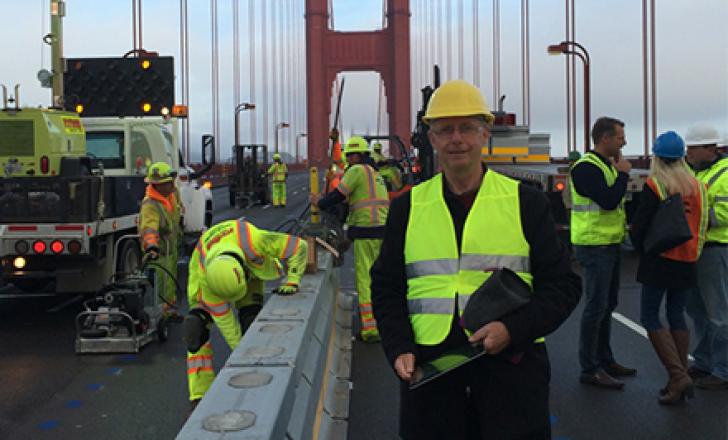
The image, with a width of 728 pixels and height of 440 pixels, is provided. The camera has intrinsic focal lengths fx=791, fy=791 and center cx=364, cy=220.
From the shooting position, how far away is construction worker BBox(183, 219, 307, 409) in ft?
14.2

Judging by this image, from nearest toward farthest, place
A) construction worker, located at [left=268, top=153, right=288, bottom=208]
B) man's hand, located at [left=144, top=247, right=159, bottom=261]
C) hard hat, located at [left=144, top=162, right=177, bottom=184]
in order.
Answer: man's hand, located at [left=144, top=247, right=159, bottom=261] < hard hat, located at [left=144, top=162, right=177, bottom=184] < construction worker, located at [left=268, top=153, right=288, bottom=208]

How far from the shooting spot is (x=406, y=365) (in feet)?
8.42

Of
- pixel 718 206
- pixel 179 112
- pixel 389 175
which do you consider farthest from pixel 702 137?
pixel 179 112

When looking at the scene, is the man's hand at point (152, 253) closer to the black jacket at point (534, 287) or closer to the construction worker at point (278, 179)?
the black jacket at point (534, 287)

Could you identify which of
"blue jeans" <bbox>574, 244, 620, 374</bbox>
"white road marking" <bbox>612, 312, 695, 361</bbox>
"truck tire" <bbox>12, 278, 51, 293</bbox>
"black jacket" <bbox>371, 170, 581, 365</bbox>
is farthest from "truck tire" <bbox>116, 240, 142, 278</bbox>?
"black jacket" <bbox>371, 170, 581, 365</bbox>

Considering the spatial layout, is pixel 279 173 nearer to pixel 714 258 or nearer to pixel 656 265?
pixel 714 258

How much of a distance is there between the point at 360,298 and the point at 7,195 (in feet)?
12.5

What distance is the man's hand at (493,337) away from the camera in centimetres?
244

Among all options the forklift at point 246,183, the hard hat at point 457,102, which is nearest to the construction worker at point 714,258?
the hard hat at point 457,102

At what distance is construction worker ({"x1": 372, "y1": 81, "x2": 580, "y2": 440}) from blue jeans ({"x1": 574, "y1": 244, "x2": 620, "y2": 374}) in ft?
9.11

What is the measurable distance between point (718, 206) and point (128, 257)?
6.58 metres

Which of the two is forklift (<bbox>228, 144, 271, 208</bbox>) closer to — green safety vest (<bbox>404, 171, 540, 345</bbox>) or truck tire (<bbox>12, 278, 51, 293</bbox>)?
truck tire (<bbox>12, 278, 51, 293</bbox>)

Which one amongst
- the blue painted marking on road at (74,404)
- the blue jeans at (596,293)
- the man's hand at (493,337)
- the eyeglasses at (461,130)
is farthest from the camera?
the blue painted marking on road at (74,404)

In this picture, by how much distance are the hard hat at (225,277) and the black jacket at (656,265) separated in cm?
260
